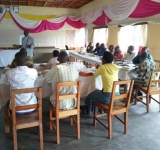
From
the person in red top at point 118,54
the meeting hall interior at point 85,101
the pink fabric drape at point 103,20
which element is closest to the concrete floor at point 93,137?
the meeting hall interior at point 85,101

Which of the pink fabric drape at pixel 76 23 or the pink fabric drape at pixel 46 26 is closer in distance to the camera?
the pink fabric drape at pixel 46 26

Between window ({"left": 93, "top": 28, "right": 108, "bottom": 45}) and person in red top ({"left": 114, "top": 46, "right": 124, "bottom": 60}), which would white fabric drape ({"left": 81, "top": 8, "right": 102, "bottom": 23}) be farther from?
person in red top ({"left": 114, "top": 46, "right": 124, "bottom": 60})

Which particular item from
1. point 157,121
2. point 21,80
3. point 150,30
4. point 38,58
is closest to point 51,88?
point 21,80

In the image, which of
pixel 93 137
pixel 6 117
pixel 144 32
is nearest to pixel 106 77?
pixel 93 137

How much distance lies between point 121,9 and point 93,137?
4.01m

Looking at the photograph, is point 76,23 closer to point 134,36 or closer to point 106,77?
point 134,36

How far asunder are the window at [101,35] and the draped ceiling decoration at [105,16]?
0.59 meters

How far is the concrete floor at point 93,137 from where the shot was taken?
2189 mm

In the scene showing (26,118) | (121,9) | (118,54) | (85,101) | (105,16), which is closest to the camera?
(26,118)

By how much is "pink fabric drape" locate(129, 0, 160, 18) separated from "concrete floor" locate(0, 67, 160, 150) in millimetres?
2334

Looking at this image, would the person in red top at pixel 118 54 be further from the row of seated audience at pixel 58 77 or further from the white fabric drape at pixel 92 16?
the row of seated audience at pixel 58 77

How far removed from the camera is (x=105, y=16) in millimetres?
6199

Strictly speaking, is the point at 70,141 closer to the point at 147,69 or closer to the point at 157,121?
the point at 157,121

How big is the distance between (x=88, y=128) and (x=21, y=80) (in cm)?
122
